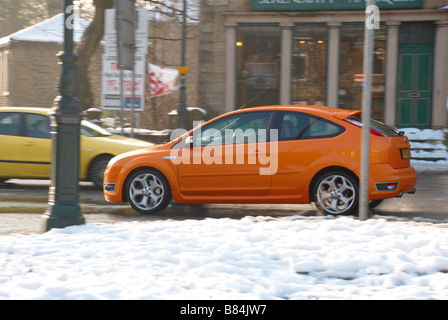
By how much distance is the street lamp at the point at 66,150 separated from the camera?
724 centimetres

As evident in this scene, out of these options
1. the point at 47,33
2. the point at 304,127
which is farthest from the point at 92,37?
the point at 304,127

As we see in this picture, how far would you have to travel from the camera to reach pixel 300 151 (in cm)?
858

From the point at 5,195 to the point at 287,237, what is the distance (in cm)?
650

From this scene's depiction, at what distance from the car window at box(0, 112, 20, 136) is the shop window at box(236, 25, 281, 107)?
9782 millimetres

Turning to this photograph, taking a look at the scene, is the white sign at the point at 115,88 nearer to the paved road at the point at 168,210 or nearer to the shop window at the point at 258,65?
the shop window at the point at 258,65

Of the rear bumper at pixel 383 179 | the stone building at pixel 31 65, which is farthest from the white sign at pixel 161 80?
the rear bumper at pixel 383 179

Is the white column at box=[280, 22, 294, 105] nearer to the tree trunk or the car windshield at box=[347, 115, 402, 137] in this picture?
Result: the tree trunk

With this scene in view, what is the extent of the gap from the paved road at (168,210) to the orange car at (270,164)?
0.34m

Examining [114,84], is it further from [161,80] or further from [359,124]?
[359,124]

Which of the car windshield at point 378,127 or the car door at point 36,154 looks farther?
the car door at point 36,154

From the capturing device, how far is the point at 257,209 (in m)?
9.79

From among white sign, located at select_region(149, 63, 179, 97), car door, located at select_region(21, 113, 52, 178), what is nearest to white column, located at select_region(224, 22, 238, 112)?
white sign, located at select_region(149, 63, 179, 97)
